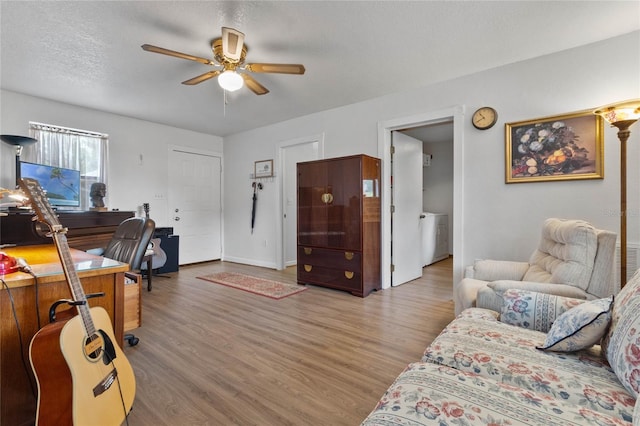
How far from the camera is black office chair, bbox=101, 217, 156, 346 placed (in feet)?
7.30

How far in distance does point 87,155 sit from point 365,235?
4.03m

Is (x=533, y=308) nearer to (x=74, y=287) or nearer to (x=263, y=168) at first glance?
(x=74, y=287)

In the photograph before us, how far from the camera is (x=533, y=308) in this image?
1.56 metres

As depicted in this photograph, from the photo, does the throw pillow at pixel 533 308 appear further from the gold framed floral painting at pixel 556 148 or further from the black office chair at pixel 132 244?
the black office chair at pixel 132 244

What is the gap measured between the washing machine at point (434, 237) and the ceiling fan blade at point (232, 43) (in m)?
3.79

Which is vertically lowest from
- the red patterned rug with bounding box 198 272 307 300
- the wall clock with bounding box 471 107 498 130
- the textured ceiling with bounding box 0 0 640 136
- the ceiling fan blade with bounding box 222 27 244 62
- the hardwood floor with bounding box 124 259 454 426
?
the hardwood floor with bounding box 124 259 454 426

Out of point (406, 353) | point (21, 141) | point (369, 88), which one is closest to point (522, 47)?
point (369, 88)

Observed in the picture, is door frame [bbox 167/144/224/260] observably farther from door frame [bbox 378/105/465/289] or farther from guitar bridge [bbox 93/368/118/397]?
guitar bridge [bbox 93/368/118/397]

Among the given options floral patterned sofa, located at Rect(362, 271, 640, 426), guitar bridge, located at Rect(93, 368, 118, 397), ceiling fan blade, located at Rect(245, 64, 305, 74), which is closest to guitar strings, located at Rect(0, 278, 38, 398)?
guitar bridge, located at Rect(93, 368, 118, 397)

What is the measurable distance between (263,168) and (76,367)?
4297mm

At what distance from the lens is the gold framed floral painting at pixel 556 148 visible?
97.0 inches

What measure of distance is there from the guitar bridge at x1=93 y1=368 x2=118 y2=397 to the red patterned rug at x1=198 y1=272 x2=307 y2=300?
217 centimetres

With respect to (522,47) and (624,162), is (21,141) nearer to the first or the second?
(522,47)

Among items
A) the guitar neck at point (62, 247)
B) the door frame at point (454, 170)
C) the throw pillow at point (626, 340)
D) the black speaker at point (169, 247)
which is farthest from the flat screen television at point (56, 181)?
the throw pillow at point (626, 340)
